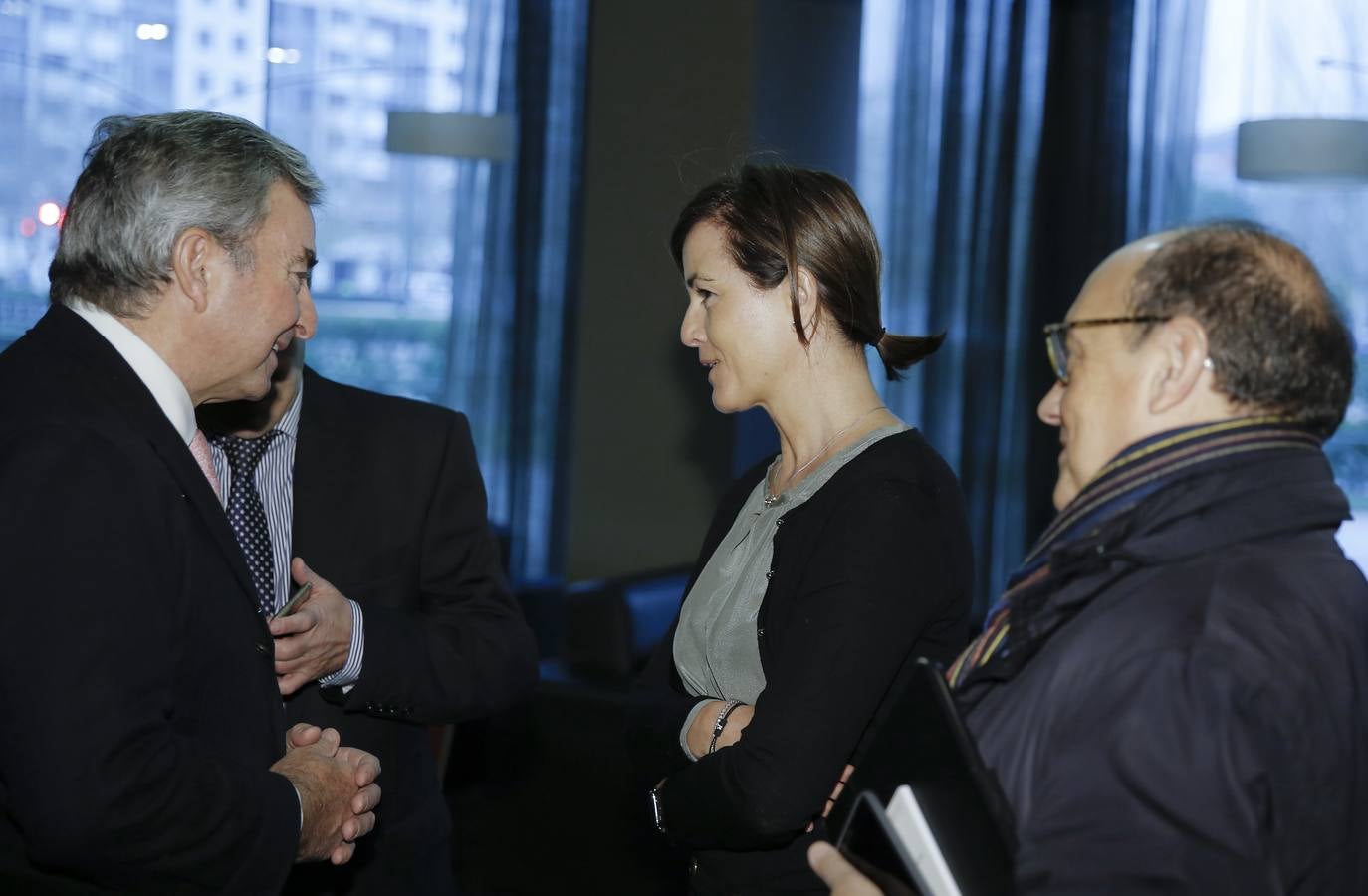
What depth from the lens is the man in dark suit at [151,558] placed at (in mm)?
1560

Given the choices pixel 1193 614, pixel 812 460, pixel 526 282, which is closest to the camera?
pixel 1193 614

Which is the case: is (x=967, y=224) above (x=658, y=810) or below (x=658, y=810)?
above

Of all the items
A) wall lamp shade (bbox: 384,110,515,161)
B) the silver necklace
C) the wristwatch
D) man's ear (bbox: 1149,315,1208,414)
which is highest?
wall lamp shade (bbox: 384,110,515,161)

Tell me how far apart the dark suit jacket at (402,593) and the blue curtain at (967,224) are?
141 inches

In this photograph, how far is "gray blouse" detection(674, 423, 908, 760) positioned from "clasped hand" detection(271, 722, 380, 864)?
18.5 inches

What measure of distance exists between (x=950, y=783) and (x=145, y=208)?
1265 mm

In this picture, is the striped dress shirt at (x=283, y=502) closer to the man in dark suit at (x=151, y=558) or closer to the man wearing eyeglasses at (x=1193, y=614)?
the man in dark suit at (x=151, y=558)

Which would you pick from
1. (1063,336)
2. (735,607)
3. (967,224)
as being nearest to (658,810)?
(735,607)

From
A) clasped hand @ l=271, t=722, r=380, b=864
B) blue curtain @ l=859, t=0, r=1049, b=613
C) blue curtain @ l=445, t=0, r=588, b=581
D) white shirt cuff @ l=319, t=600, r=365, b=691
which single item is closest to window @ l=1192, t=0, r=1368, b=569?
blue curtain @ l=859, t=0, r=1049, b=613

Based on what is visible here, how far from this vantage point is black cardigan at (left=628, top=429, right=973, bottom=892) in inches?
67.9

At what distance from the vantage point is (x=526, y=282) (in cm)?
603

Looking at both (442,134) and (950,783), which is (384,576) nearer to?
(950,783)

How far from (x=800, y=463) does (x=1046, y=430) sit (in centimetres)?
391

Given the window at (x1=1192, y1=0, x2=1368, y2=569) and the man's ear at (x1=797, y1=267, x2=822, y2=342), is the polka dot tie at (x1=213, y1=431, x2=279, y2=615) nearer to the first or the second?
the man's ear at (x1=797, y1=267, x2=822, y2=342)
